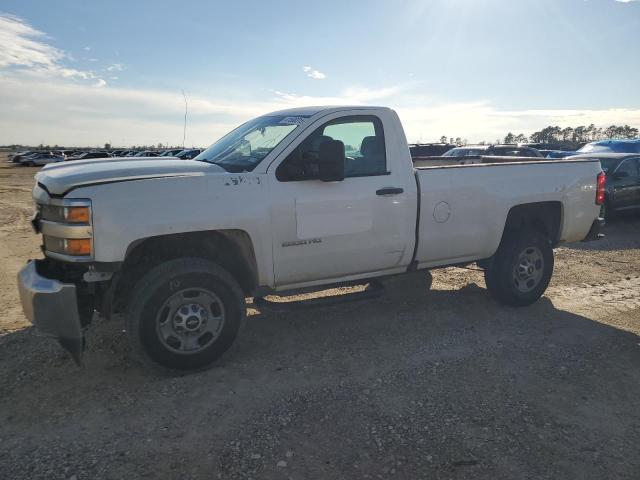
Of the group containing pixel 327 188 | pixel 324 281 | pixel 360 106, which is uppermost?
pixel 360 106

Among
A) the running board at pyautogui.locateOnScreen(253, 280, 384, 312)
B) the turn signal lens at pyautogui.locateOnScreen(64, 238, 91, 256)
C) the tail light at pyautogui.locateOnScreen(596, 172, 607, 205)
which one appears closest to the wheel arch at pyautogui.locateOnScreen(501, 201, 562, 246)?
the tail light at pyautogui.locateOnScreen(596, 172, 607, 205)

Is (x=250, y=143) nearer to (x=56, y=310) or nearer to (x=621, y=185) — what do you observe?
(x=56, y=310)

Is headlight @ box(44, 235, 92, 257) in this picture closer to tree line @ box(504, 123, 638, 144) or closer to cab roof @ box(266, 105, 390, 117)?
cab roof @ box(266, 105, 390, 117)

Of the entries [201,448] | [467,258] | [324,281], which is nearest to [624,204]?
[467,258]

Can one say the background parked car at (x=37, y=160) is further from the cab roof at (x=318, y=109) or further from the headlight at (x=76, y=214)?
the headlight at (x=76, y=214)

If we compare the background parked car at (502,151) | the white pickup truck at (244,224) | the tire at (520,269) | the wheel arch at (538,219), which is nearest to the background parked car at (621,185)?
the background parked car at (502,151)

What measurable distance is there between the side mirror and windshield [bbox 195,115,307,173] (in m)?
0.49

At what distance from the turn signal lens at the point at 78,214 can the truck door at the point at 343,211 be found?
1.35m

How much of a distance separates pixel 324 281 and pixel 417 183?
130 cm

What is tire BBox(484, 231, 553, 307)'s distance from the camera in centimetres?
530

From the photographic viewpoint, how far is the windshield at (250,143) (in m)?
4.10

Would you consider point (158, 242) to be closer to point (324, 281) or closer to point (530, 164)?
point (324, 281)

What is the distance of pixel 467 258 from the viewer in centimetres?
511

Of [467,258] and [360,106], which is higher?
[360,106]
